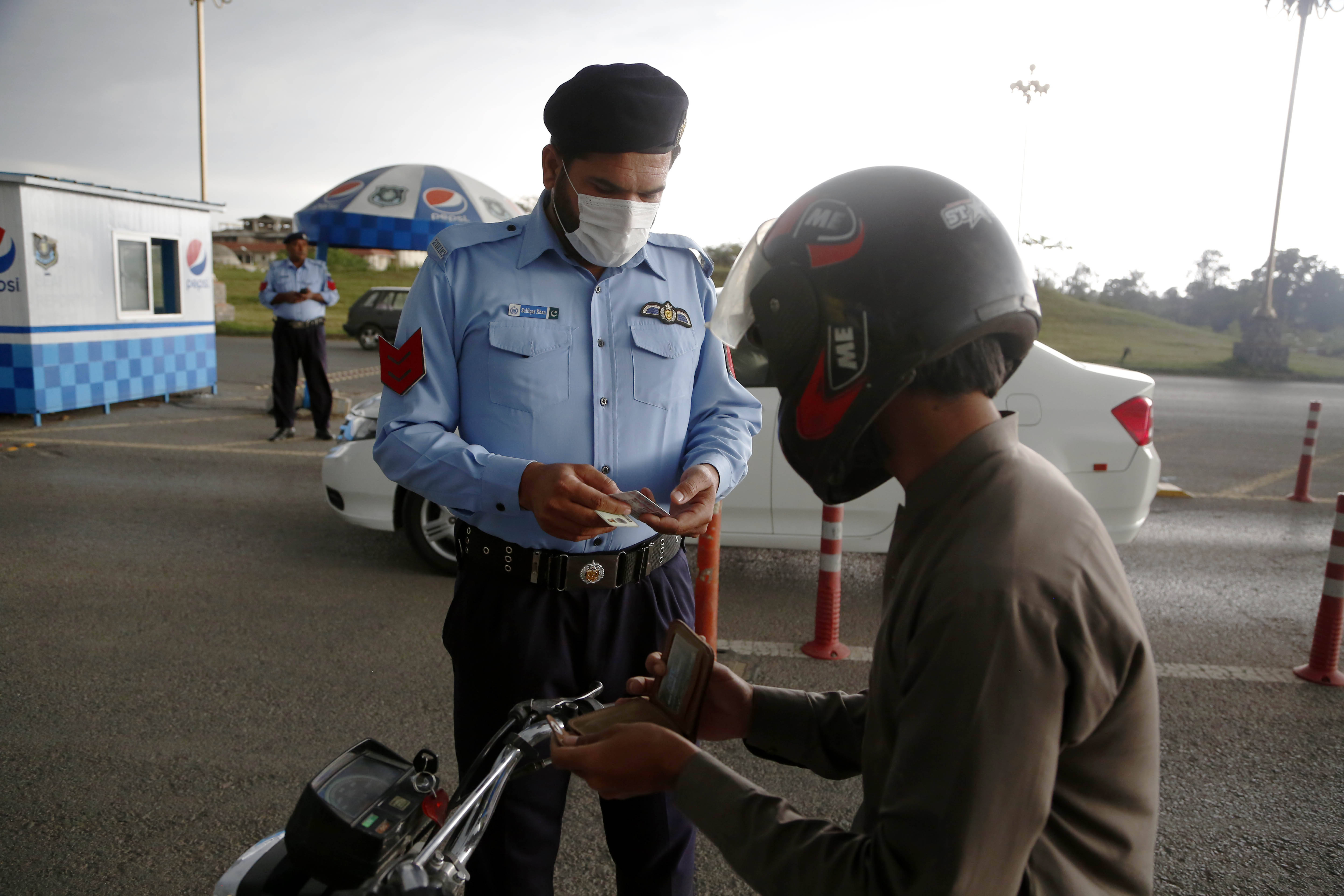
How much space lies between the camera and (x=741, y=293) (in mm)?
1380

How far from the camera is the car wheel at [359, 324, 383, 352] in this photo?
79.4 ft

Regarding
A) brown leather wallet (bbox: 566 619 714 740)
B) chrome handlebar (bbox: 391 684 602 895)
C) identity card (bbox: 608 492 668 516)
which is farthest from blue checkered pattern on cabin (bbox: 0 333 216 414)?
brown leather wallet (bbox: 566 619 714 740)

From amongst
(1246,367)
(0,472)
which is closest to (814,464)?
(0,472)

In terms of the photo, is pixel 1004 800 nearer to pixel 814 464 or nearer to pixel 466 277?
pixel 814 464

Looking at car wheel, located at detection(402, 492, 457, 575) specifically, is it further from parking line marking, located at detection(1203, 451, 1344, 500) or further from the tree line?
the tree line

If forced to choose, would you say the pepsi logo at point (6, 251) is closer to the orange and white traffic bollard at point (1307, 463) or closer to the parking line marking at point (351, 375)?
the parking line marking at point (351, 375)

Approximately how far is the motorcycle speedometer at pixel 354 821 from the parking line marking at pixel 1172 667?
3.51 meters

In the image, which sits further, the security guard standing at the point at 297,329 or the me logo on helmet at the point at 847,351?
the security guard standing at the point at 297,329

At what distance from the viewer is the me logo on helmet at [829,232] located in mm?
1143

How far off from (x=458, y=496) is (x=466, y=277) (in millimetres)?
496

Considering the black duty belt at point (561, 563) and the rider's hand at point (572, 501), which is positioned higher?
the rider's hand at point (572, 501)

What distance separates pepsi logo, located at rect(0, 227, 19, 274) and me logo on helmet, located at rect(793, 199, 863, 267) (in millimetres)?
12836

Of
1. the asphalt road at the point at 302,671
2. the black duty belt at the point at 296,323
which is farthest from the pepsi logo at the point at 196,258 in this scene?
the asphalt road at the point at 302,671

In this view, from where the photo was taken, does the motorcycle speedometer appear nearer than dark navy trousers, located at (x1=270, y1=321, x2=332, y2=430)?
Yes
